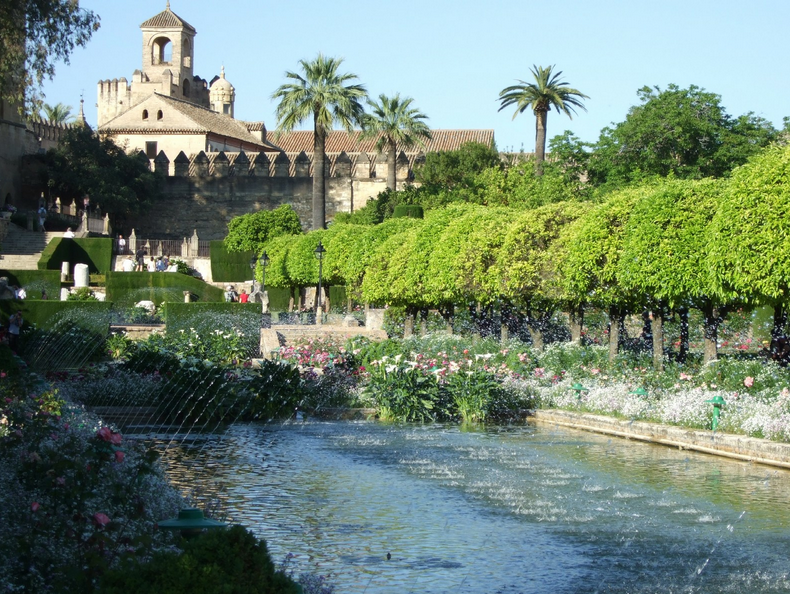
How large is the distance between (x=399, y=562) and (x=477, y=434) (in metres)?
6.20

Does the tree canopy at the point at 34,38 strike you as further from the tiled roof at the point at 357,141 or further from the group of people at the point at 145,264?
the tiled roof at the point at 357,141

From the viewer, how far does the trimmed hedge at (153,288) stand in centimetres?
3422

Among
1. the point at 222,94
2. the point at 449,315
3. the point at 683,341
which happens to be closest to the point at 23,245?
the point at 449,315

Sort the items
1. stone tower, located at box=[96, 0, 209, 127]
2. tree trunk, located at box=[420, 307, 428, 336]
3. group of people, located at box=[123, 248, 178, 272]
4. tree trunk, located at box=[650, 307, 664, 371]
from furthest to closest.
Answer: stone tower, located at box=[96, 0, 209, 127]
group of people, located at box=[123, 248, 178, 272]
tree trunk, located at box=[420, 307, 428, 336]
tree trunk, located at box=[650, 307, 664, 371]

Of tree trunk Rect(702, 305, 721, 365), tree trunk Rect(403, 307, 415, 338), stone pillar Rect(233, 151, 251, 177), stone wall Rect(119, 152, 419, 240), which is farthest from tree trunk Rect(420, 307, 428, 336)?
stone pillar Rect(233, 151, 251, 177)

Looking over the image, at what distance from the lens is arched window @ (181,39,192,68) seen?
85500 mm

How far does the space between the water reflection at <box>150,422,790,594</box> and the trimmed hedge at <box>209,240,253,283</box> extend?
1574 inches

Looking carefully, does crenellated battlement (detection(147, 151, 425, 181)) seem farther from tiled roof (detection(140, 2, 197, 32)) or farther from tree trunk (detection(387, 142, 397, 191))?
tiled roof (detection(140, 2, 197, 32))

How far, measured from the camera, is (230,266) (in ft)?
172

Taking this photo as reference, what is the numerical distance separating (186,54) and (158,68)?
2.56 m

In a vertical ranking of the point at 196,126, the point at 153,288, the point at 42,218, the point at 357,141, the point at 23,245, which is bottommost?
the point at 153,288

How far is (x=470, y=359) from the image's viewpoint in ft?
54.3

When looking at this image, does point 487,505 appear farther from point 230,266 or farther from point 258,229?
point 258,229

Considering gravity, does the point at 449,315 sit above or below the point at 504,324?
above
